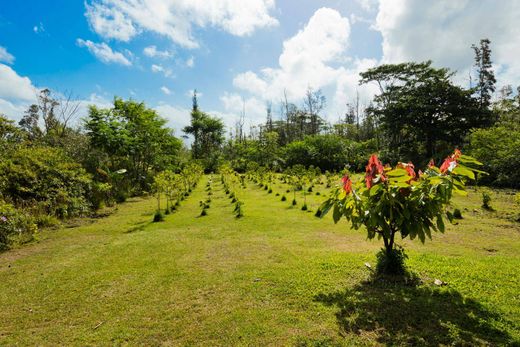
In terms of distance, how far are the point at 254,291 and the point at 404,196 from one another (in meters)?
2.21

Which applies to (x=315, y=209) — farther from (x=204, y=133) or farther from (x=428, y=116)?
(x=204, y=133)

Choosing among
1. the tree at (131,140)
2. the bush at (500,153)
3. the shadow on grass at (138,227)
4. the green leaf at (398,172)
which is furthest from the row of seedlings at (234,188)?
the bush at (500,153)

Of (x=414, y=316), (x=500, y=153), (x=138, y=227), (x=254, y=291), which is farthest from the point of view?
(x=500, y=153)

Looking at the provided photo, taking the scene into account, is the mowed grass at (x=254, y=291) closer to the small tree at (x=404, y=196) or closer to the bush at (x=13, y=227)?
the bush at (x=13, y=227)

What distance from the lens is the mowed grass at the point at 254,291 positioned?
117 inches

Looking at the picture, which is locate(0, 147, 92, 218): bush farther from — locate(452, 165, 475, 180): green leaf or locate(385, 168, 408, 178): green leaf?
locate(452, 165, 475, 180): green leaf

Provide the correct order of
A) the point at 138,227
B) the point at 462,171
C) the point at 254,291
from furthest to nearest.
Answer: the point at 138,227 → the point at 254,291 → the point at 462,171

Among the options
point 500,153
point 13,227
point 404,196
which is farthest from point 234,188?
point 500,153

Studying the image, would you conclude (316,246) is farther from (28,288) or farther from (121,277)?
(28,288)

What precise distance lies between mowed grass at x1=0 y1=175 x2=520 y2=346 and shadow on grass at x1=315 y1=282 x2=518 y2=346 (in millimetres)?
11

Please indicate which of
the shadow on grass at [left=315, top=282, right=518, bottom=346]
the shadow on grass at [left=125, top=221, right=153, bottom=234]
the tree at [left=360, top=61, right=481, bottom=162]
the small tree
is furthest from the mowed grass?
the tree at [left=360, top=61, right=481, bottom=162]

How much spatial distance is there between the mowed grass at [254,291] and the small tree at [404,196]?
90cm

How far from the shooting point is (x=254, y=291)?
3957 millimetres

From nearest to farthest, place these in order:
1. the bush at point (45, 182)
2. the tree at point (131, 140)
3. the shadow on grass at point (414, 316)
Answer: the shadow on grass at point (414, 316), the bush at point (45, 182), the tree at point (131, 140)
